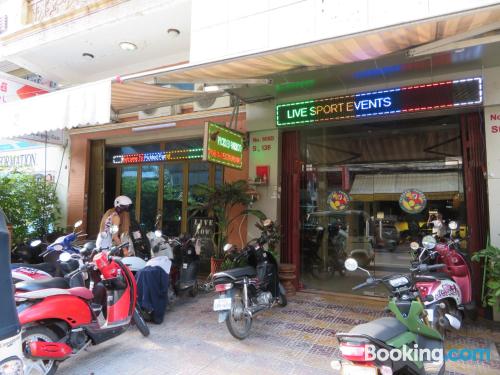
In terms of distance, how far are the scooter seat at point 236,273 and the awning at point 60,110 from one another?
2.52 metres

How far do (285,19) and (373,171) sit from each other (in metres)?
3.17

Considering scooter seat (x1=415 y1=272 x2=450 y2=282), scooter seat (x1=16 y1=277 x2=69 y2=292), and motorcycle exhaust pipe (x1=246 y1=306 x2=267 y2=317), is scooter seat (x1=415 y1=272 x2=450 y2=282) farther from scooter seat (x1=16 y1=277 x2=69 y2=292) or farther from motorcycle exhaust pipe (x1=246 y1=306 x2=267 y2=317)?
scooter seat (x1=16 y1=277 x2=69 y2=292)

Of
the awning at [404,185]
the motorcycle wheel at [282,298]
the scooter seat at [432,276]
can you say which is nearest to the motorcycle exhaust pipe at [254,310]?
the motorcycle wheel at [282,298]

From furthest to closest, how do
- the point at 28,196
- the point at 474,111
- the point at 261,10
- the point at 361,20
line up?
the point at 28,196 < the point at 474,111 < the point at 261,10 < the point at 361,20

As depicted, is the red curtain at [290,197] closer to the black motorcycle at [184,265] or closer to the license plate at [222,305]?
the black motorcycle at [184,265]

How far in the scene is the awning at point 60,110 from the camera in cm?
498

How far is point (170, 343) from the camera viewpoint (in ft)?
14.4

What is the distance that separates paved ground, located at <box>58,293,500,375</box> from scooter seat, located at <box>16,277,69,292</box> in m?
0.84

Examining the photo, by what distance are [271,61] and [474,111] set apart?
3432 mm

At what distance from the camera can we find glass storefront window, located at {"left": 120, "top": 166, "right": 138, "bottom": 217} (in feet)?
30.5

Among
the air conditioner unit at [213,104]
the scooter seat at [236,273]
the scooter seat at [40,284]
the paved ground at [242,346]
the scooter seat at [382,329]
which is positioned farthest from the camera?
the air conditioner unit at [213,104]

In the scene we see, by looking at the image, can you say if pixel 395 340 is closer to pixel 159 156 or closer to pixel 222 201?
pixel 222 201

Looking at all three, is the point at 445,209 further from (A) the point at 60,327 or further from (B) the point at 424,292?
(A) the point at 60,327

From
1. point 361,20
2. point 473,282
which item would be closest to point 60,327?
point 361,20
